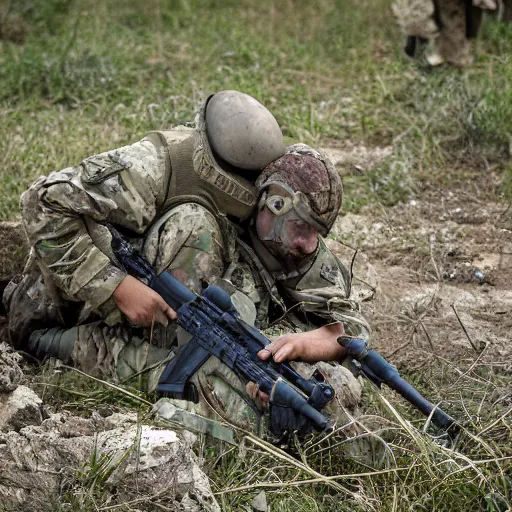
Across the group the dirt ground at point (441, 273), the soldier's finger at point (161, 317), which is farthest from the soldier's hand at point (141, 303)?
the dirt ground at point (441, 273)

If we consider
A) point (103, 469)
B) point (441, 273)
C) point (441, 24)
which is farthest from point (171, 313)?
point (441, 24)

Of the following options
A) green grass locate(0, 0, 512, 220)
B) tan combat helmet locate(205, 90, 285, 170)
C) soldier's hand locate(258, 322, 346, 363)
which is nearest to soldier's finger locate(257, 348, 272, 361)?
soldier's hand locate(258, 322, 346, 363)

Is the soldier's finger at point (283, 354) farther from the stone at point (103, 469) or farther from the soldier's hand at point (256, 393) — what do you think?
the stone at point (103, 469)

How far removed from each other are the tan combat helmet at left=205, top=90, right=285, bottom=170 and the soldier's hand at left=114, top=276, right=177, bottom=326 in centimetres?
62

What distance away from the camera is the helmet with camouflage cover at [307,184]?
480cm

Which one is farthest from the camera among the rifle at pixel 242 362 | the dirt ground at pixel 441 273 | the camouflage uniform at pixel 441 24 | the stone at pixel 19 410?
the camouflage uniform at pixel 441 24

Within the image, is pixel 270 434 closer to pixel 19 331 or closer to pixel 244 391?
pixel 244 391

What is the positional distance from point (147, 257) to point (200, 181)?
0.38 meters

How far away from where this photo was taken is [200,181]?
488 centimetres

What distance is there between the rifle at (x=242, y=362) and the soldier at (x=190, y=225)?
0.21ft

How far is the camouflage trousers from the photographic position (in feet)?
15.8

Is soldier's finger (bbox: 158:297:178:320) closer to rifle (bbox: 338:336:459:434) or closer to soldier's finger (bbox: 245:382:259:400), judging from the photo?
soldier's finger (bbox: 245:382:259:400)

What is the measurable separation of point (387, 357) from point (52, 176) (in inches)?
75.0

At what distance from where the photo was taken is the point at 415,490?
4.45 meters
